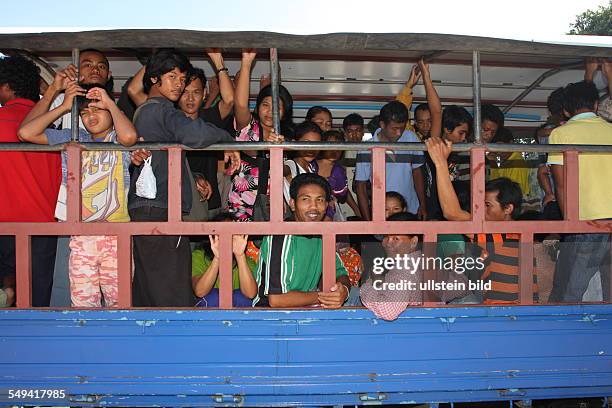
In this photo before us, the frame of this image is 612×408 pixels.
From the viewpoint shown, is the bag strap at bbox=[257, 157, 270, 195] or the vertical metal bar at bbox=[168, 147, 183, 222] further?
the bag strap at bbox=[257, 157, 270, 195]

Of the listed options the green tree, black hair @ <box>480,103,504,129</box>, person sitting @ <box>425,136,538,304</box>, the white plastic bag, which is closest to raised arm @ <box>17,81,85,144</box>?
the white plastic bag

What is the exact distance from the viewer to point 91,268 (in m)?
2.51

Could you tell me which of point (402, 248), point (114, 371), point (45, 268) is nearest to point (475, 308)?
point (402, 248)

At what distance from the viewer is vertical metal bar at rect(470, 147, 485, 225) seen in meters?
2.41

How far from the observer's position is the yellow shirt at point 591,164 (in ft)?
8.67

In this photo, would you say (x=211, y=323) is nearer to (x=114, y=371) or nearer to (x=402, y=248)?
(x=114, y=371)

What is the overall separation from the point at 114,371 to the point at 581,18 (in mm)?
30990

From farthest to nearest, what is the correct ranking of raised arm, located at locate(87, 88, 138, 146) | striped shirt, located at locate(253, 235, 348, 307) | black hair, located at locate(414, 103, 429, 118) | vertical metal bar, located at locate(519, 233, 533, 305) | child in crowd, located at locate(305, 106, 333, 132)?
black hair, located at locate(414, 103, 429, 118)
child in crowd, located at locate(305, 106, 333, 132)
striped shirt, located at locate(253, 235, 348, 307)
vertical metal bar, located at locate(519, 233, 533, 305)
raised arm, located at locate(87, 88, 138, 146)

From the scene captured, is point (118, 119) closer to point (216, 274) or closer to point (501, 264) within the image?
point (216, 274)

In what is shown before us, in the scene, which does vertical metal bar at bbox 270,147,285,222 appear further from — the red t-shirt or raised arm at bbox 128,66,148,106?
the red t-shirt

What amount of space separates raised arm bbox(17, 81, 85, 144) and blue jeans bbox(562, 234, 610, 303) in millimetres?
2348

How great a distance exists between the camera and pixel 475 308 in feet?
7.97

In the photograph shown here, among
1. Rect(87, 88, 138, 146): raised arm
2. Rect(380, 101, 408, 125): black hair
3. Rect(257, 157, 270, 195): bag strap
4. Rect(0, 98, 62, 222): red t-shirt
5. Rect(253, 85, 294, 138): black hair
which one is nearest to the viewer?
Rect(87, 88, 138, 146): raised arm

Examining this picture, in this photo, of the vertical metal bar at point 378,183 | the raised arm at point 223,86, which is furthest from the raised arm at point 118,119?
the vertical metal bar at point 378,183
